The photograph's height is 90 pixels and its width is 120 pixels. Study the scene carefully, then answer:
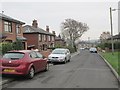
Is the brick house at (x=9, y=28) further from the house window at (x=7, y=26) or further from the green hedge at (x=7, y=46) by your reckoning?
the green hedge at (x=7, y=46)

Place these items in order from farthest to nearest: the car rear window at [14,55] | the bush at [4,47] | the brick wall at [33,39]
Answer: the brick wall at [33,39] < the bush at [4,47] < the car rear window at [14,55]

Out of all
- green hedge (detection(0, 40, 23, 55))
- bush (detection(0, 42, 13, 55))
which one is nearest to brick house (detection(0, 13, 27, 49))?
green hedge (detection(0, 40, 23, 55))

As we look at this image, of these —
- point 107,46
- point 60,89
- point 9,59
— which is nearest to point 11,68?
point 9,59

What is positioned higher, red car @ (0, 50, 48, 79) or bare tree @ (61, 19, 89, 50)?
bare tree @ (61, 19, 89, 50)

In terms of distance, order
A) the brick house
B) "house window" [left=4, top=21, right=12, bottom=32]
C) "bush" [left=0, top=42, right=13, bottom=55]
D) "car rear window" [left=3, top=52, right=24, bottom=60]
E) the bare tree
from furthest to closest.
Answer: the bare tree < "house window" [left=4, top=21, right=12, bottom=32] < the brick house < "bush" [left=0, top=42, right=13, bottom=55] < "car rear window" [left=3, top=52, right=24, bottom=60]

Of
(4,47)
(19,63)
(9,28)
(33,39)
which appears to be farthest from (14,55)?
(33,39)

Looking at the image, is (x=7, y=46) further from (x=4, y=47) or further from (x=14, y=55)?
(x=14, y=55)

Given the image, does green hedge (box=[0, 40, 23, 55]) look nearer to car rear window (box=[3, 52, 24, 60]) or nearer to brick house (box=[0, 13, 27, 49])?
car rear window (box=[3, 52, 24, 60])

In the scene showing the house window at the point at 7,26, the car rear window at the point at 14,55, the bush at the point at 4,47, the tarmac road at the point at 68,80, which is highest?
the house window at the point at 7,26

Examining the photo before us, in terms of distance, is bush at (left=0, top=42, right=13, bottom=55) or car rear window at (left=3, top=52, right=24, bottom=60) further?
bush at (left=0, top=42, right=13, bottom=55)

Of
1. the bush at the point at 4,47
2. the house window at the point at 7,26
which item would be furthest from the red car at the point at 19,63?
the house window at the point at 7,26

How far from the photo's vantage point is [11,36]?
37406mm

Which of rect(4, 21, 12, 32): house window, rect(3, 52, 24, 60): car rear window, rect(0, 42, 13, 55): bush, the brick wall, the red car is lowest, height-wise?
the red car

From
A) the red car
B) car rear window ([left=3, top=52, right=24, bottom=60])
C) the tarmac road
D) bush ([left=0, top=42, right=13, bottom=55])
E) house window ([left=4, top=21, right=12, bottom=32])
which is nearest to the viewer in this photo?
the tarmac road
